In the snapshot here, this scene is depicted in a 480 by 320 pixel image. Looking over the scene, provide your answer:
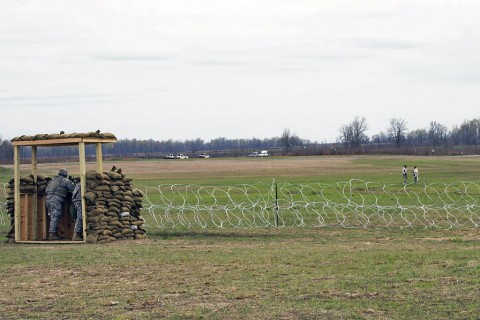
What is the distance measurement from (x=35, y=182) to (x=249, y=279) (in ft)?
36.0

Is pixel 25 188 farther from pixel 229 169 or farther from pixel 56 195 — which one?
pixel 229 169

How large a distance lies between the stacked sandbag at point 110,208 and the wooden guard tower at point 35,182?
22cm

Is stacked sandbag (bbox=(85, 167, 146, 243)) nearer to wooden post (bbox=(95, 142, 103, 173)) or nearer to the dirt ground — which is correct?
wooden post (bbox=(95, 142, 103, 173))

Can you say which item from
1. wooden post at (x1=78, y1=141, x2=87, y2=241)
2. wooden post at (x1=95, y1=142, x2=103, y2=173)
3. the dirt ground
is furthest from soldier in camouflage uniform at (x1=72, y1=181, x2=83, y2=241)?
the dirt ground

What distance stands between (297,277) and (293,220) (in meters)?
13.4

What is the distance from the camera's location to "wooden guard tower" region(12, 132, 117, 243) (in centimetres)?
2194

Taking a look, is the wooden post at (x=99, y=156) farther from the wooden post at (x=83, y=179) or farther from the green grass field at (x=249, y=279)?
the green grass field at (x=249, y=279)

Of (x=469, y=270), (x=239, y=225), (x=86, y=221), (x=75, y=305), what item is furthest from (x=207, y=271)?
(x=239, y=225)

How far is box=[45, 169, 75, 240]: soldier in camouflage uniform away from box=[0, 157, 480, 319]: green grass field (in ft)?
4.21

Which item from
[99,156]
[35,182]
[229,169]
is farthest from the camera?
[229,169]

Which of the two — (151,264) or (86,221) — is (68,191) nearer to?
(86,221)

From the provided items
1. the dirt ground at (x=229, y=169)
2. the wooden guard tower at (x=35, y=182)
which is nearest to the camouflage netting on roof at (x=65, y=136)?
the wooden guard tower at (x=35, y=182)

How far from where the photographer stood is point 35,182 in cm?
2342

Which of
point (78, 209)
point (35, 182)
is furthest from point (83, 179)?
point (35, 182)
